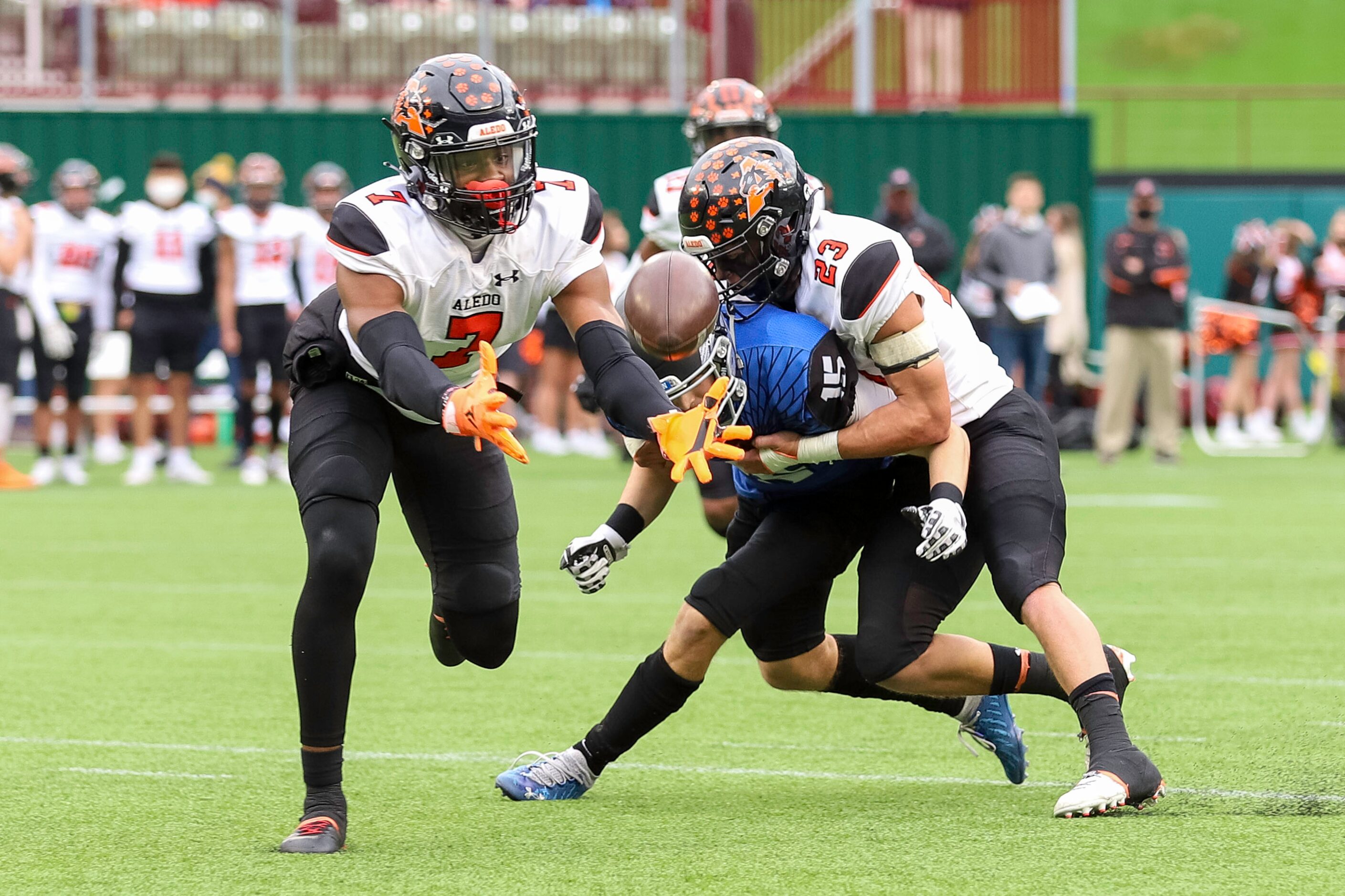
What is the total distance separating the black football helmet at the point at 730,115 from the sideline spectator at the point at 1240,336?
10.2m

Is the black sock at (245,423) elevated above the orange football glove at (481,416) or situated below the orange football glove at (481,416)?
below

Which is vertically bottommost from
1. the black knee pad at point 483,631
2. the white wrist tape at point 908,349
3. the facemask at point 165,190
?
the black knee pad at point 483,631

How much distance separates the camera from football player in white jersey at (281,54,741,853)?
3.94 meters

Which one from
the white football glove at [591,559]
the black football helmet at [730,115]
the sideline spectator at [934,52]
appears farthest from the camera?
the sideline spectator at [934,52]

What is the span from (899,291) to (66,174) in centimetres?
978

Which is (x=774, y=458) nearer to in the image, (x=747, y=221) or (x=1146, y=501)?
(x=747, y=221)

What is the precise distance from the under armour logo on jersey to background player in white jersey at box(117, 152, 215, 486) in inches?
356

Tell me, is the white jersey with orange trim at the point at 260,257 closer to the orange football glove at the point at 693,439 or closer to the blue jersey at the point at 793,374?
the blue jersey at the point at 793,374

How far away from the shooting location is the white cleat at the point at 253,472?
42.4 feet

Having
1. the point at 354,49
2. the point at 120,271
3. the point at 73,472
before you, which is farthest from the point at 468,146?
the point at 354,49

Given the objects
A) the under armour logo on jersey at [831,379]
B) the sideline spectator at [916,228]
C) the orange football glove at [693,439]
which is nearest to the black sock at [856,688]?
the under armour logo on jersey at [831,379]

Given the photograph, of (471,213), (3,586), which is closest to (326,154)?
(3,586)

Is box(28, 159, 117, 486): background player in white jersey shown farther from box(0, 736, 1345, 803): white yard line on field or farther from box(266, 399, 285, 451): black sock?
box(0, 736, 1345, 803): white yard line on field

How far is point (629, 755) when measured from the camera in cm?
511
